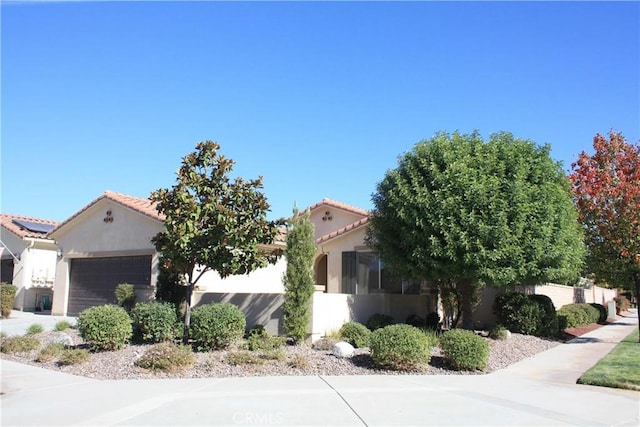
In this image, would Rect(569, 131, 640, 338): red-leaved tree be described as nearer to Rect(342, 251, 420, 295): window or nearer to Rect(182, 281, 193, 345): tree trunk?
Rect(342, 251, 420, 295): window

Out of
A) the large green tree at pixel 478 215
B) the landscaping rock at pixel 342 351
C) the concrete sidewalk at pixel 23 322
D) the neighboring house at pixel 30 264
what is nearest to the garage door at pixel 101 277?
the concrete sidewalk at pixel 23 322

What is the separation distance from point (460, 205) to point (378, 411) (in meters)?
7.51

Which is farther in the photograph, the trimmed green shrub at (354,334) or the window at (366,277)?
the window at (366,277)

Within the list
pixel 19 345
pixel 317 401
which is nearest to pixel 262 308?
pixel 19 345

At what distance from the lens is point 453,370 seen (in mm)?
10969

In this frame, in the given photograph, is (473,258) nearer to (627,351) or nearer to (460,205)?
(460,205)

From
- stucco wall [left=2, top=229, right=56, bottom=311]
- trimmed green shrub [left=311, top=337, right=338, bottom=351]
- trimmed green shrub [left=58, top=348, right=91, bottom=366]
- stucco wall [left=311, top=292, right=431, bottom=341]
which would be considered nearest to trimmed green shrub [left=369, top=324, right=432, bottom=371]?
trimmed green shrub [left=311, top=337, right=338, bottom=351]

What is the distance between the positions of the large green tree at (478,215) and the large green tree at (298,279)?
107 inches

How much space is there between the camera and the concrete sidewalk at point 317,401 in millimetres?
6953

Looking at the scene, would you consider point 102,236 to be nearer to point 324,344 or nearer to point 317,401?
point 324,344

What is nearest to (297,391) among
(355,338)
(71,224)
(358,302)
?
(355,338)

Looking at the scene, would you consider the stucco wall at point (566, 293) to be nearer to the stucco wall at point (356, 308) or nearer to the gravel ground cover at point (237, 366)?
the stucco wall at point (356, 308)

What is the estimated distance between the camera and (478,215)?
530 inches

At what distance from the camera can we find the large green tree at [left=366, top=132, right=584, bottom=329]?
13.5 m
